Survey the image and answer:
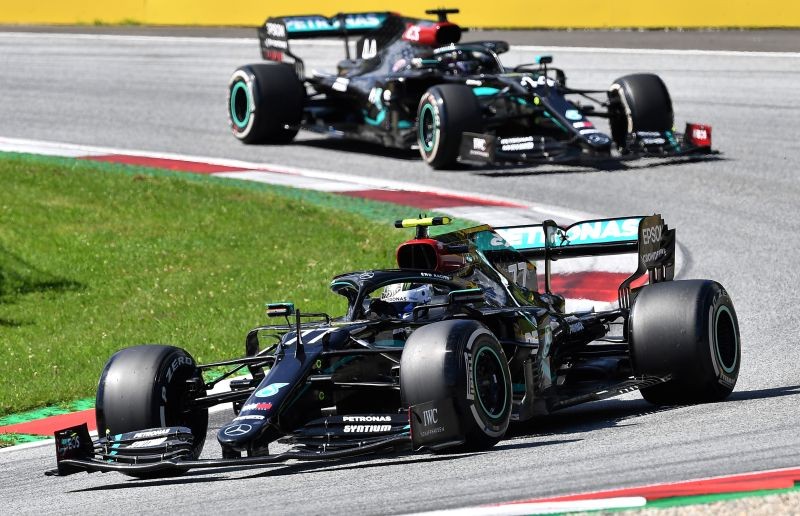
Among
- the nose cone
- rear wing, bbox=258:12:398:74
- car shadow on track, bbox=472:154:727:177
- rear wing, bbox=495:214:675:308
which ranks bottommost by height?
the nose cone

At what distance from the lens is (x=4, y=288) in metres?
15.8

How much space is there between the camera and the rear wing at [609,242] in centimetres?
1107

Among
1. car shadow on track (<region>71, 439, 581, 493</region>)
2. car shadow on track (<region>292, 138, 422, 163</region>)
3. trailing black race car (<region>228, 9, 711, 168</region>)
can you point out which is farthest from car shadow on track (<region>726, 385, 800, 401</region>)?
car shadow on track (<region>292, 138, 422, 163</region>)

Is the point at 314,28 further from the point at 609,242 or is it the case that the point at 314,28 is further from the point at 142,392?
the point at 142,392

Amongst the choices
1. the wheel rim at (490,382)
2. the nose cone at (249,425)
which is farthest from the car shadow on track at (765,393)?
the nose cone at (249,425)

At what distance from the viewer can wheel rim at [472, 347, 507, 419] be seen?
8633 millimetres

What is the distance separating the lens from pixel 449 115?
19.9 metres

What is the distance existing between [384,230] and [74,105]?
10975 mm

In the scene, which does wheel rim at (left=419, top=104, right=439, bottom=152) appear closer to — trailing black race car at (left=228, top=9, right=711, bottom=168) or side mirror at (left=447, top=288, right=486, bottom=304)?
trailing black race car at (left=228, top=9, right=711, bottom=168)

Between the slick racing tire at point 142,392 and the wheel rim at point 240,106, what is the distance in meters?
14.1

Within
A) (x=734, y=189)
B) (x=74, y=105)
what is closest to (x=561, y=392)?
(x=734, y=189)

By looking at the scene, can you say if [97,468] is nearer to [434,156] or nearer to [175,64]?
[434,156]

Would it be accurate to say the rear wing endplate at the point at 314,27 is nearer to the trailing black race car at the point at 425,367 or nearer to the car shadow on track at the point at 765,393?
the trailing black race car at the point at 425,367

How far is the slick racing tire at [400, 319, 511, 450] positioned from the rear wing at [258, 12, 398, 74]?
14175 millimetres
